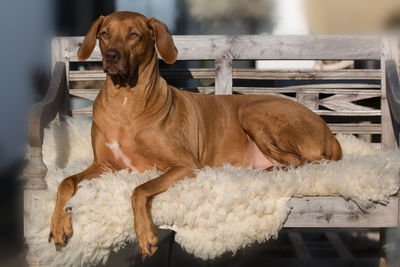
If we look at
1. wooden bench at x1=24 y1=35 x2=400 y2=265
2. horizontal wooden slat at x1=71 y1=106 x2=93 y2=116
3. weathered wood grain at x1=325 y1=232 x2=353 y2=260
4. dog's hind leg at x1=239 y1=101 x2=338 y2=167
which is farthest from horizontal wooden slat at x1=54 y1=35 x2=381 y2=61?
weathered wood grain at x1=325 y1=232 x2=353 y2=260

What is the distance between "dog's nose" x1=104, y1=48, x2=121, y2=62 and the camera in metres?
2.14

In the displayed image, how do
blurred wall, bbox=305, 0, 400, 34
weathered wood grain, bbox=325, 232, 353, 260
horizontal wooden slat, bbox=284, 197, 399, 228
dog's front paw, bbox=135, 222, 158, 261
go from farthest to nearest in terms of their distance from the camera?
1. weathered wood grain, bbox=325, 232, 353, 260
2. horizontal wooden slat, bbox=284, 197, 399, 228
3. dog's front paw, bbox=135, 222, 158, 261
4. blurred wall, bbox=305, 0, 400, 34

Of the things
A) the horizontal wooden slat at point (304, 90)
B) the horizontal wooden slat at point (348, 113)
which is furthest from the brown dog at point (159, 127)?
the horizontal wooden slat at point (348, 113)

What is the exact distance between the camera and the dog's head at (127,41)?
2168 mm

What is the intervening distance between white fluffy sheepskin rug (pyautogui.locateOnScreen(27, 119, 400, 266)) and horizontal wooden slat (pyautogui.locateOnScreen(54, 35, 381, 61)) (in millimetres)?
1273

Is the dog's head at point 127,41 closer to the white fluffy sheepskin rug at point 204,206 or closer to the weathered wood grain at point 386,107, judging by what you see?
the white fluffy sheepskin rug at point 204,206

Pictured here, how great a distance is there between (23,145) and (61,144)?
26cm

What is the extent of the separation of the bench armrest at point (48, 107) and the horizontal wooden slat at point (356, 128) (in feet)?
6.06

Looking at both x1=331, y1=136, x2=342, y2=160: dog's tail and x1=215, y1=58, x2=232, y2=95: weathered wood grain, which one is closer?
x1=331, y1=136, x2=342, y2=160: dog's tail

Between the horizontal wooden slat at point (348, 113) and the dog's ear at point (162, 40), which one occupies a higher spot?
the dog's ear at point (162, 40)

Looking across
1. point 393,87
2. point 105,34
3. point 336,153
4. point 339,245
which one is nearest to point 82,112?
point 105,34

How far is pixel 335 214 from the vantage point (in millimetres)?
2146

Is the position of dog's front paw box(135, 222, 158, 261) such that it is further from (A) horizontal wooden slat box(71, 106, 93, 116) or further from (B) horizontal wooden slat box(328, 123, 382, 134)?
(B) horizontal wooden slat box(328, 123, 382, 134)

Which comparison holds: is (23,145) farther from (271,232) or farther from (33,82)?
(271,232)
